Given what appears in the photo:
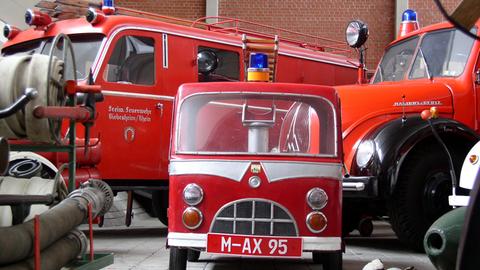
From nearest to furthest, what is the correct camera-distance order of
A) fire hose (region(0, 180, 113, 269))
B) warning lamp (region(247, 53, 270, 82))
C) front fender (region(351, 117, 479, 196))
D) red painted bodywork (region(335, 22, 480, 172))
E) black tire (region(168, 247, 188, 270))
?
fire hose (region(0, 180, 113, 269)), black tire (region(168, 247, 188, 270)), warning lamp (region(247, 53, 270, 82)), front fender (region(351, 117, 479, 196)), red painted bodywork (region(335, 22, 480, 172))

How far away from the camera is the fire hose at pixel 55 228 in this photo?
3.08m

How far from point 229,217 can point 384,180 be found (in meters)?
2.23

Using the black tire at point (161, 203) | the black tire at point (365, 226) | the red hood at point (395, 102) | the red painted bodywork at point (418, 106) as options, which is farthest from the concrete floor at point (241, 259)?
the red hood at point (395, 102)

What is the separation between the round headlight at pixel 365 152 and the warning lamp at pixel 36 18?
15.7 ft

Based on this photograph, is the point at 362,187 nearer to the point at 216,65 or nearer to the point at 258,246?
the point at 258,246

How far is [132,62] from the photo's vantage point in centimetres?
924

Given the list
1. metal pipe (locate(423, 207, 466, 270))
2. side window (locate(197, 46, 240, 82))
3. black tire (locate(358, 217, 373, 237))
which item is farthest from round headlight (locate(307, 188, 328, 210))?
side window (locate(197, 46, 240, 82))

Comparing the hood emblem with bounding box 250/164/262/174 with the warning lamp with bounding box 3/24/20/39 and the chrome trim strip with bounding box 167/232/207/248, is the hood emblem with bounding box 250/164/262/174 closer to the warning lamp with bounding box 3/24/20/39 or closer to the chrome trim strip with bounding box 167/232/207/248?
the chrome trim strip with bounding box 167/232/207/248

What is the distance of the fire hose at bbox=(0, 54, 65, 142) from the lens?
3.43 m

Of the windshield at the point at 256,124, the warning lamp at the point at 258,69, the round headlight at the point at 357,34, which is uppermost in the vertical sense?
the round headlight at the point at 357,34

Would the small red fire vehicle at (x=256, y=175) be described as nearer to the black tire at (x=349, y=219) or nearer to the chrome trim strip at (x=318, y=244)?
the chrome trim strip at (x=318, y=244)

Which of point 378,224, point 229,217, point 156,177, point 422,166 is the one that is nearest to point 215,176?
point 229,217

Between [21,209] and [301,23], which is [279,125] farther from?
[301,23]

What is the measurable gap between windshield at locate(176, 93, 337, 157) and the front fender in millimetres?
1420
